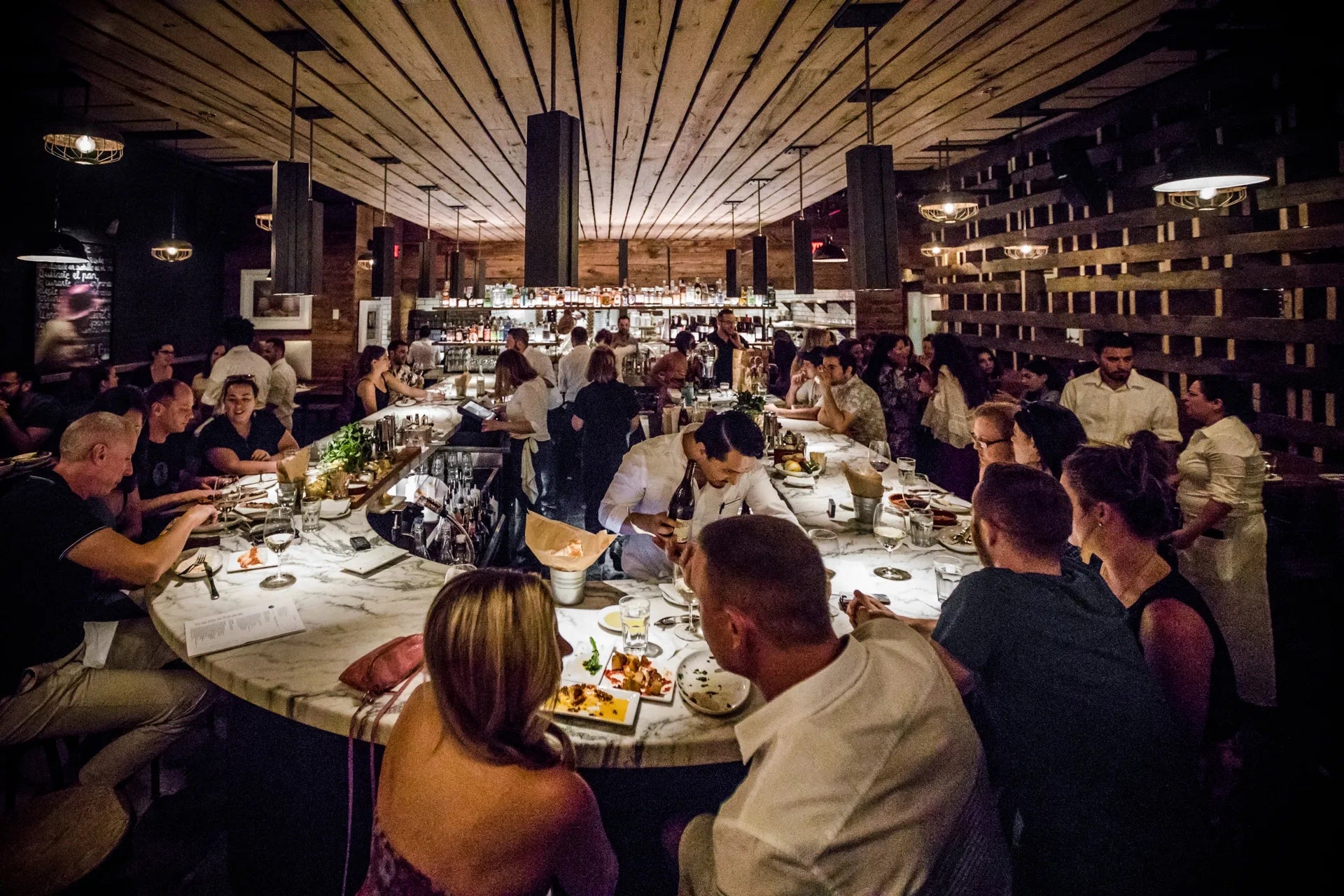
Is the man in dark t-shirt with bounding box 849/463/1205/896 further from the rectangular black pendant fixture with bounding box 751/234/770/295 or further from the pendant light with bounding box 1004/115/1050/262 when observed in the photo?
the rectangular black pendant fixture with bounding box 751/234/770/295

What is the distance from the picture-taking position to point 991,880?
1163 mm

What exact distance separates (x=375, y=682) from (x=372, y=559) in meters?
1.06

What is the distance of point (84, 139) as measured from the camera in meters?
4.52

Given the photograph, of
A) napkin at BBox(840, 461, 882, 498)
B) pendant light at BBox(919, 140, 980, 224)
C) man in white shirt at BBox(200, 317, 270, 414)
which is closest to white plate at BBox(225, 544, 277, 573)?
napkin at BBox(840, 461, 882, 498)

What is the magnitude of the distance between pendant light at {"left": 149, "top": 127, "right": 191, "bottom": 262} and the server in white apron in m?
9.59

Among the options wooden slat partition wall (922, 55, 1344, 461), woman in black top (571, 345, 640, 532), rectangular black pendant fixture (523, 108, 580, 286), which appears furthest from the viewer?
woman in black top (571, 345, 640, 532)

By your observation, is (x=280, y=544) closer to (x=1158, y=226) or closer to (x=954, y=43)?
(x=954, y=43)

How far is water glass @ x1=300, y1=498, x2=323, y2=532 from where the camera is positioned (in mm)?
2828

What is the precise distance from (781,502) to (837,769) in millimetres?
2132

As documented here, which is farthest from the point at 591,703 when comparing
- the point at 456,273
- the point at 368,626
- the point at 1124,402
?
the point at 456,273

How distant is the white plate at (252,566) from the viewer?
242 cm

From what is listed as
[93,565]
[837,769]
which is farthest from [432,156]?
[837,769]

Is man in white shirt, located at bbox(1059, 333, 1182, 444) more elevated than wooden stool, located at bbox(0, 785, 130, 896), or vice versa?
man in white shirt, located at bbox(1059, 333, 1182, 444)

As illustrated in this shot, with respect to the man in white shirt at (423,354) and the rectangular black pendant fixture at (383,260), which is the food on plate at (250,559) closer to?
the rectangular black pendant fixture at (383,260)
